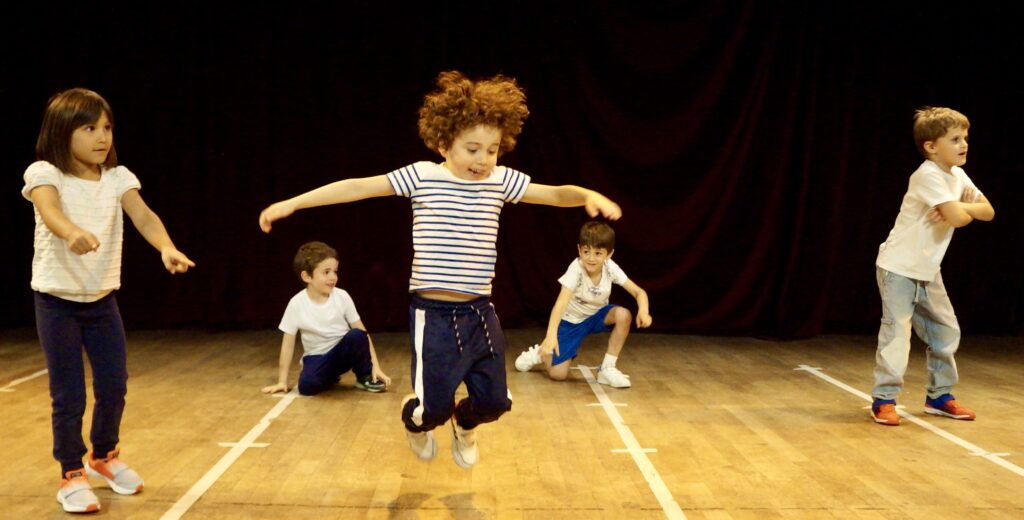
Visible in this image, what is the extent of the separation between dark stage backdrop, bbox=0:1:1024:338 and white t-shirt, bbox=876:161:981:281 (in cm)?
287

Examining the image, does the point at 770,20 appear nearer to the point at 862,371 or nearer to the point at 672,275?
the point at 672,275

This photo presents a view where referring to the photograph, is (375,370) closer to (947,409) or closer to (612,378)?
(612,378)

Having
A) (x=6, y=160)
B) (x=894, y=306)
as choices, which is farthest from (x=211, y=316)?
(x=894, y=306)

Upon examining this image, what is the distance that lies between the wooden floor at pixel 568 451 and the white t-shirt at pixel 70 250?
2.39 feet

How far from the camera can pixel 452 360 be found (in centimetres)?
→ 313

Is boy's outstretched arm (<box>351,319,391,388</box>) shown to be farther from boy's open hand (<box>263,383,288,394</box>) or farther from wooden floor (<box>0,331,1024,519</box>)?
boy's open hand (<box>263,383,288,394</box>)

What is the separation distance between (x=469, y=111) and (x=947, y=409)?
9.63 ft

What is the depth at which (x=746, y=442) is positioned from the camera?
407 cm

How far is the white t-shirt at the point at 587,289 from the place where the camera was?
17.9ft

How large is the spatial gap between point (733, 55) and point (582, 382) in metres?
3.24

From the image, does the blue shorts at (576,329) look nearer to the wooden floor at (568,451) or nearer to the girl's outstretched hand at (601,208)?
the wooden floor at (568,451)

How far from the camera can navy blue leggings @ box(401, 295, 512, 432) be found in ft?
10.3

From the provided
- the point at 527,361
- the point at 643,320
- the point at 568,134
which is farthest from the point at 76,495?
the point at 568,134

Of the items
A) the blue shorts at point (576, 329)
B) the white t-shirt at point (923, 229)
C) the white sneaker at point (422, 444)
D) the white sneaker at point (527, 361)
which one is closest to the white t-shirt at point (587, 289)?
the blue shorts at point (576, 329)
